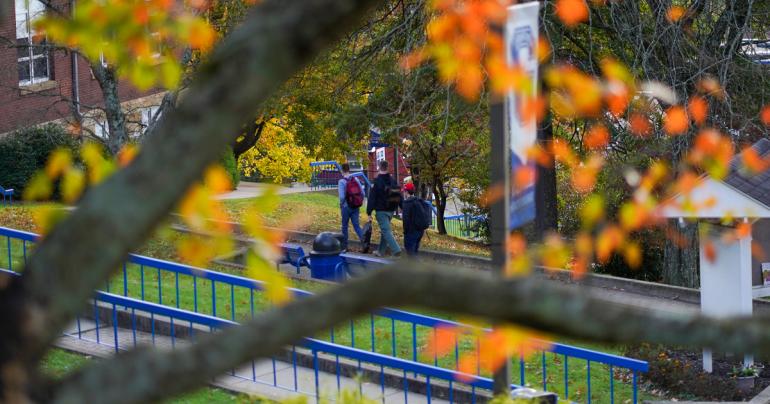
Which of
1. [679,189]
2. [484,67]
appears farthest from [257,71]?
[484,67]

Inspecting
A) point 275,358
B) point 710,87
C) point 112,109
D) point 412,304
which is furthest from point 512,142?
point 112,109

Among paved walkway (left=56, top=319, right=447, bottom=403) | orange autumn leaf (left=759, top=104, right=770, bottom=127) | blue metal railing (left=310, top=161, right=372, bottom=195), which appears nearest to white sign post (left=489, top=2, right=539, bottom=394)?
paved walkway (left=56, top=319, right=447, bottom=403)

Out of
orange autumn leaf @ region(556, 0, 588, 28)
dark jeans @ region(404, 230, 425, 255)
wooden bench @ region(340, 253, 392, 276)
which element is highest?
orange autumn leaf @ region(556, 0, 588, 28)

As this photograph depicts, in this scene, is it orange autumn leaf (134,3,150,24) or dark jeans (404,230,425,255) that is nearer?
orange autumn leaf (134,3,150,24)

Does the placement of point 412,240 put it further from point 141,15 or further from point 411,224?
point 141,15

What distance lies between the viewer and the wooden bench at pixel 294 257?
1608 cm

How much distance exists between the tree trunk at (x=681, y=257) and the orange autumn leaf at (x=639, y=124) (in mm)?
1913

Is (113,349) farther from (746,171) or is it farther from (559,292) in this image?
(559,292)

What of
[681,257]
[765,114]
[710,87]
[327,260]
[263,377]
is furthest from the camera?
[681,257]

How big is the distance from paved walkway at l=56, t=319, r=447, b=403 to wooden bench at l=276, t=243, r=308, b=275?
5.09 metres

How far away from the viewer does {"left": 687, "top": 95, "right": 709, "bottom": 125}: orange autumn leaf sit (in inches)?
603

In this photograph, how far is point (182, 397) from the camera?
354 inches

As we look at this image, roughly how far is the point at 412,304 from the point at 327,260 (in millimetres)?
13140

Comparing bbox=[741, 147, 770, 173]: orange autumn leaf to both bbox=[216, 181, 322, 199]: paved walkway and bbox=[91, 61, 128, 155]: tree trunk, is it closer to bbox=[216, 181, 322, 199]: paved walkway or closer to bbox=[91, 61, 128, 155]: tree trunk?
bbox=[91, 61, 128, 155]: tree trunk
